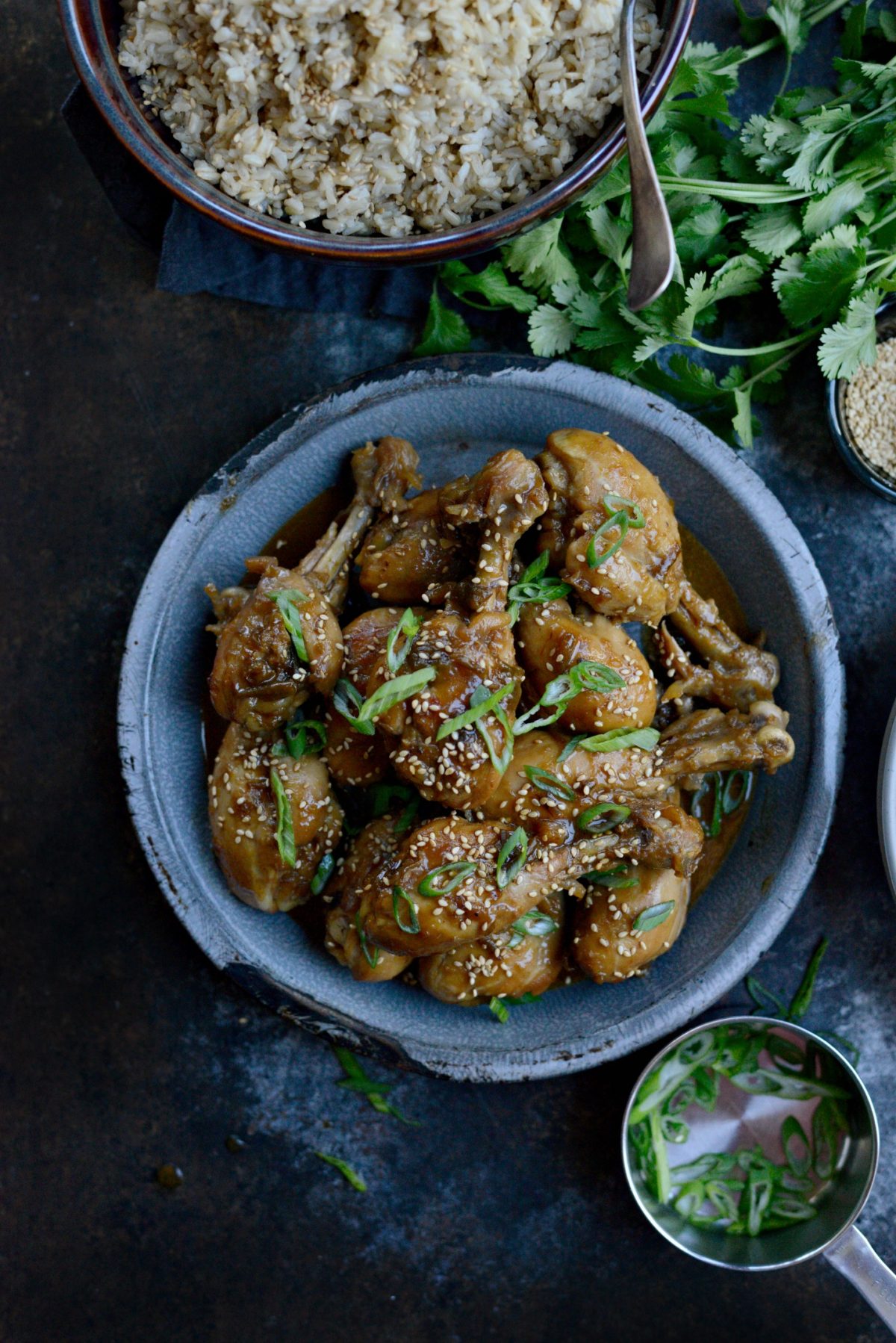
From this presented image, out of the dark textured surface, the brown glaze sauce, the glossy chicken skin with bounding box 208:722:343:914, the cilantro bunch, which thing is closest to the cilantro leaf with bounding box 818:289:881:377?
the cilantro bunch

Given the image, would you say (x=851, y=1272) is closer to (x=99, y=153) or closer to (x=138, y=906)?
(x=138, y=906)

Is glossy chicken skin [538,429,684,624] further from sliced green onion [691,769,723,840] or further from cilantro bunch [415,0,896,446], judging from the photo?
sliced green onion [691,769,723,840]

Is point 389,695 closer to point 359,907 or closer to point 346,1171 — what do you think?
point 359,907

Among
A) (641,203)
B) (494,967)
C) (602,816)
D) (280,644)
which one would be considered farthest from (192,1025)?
(641,203)

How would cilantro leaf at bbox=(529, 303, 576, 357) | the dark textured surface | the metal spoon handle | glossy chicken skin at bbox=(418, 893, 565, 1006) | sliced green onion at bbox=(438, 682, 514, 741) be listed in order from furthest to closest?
the dark textured surface
cilantro leaf at bbox=(529, 303, 576, 357)
glossy chicken skin at bbox=(418, 893, 565, 1006)
sliced green onion at bbox=(438, 682, 514, 741)
the metal spoon handle

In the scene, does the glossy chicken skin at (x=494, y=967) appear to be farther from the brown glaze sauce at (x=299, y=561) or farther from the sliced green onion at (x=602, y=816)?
the sliced green onion at (x=602, y=816)

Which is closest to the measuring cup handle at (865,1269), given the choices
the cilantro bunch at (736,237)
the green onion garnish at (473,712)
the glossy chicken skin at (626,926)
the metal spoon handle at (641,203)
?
the glossy chicken skin at (626,926)

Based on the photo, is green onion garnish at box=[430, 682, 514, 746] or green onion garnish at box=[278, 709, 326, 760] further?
green onion garnish at box=[278, 709, 326, 760]
